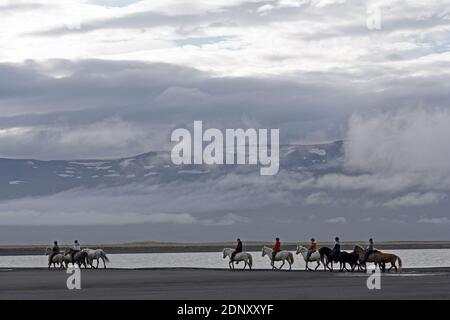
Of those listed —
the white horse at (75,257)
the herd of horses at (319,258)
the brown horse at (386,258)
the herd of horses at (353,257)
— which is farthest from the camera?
the white horse at (75,257)

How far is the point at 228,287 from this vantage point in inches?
1989

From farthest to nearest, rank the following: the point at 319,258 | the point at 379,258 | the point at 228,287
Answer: the point at 319,258 < the point at 379,258 < the point at 228,287

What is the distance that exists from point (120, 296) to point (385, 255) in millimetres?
27582

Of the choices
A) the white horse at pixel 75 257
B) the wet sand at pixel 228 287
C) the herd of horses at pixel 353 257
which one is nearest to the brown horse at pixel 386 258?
the herd of horses at pixel 353 257

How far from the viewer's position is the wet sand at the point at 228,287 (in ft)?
143

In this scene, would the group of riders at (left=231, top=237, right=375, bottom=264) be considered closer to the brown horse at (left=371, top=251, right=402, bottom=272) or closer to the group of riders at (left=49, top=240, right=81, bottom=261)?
the brown horse at (left=371, top=251, right=402, bottom=272)

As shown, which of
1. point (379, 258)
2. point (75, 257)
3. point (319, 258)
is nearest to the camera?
point (379, 258)

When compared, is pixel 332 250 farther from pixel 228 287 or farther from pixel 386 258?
pixel 228 287

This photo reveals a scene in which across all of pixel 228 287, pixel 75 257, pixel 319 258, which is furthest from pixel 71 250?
pixel 228 287

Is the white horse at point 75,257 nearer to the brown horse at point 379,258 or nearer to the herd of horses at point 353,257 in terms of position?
the herd of horses at point 353,257

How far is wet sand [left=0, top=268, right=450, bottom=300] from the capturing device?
4369 centimetres

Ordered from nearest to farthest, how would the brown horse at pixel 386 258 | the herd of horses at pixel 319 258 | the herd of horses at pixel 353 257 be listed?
the brown horse at pixel 386 258
the herd of horses at pixel 353 257
the herd of horses at pixel 319 258

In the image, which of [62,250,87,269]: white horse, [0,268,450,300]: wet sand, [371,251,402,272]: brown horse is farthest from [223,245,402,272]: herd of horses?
[62,250,87,269]: white horse

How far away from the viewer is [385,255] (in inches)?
2643
